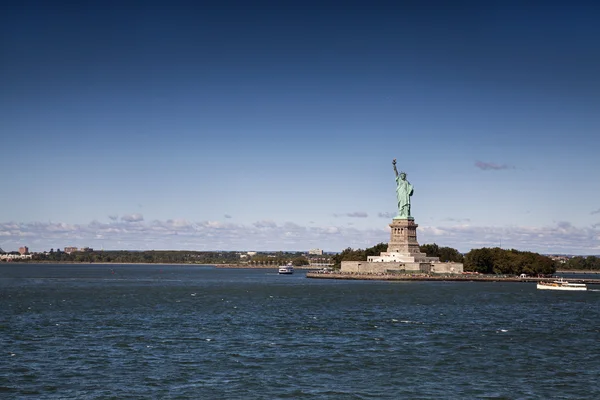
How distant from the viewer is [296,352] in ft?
139

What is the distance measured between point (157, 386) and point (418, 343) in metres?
19.2

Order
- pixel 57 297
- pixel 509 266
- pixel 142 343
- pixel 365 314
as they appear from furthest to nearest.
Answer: pixel 509 266, pixel 57 297, pixel 365 314, pixel 142 343

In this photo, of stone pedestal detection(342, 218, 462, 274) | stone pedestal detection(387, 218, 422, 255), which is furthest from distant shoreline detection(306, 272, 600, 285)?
stone pedestal detection(387, 218, 422, 255)

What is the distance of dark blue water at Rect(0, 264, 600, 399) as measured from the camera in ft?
106

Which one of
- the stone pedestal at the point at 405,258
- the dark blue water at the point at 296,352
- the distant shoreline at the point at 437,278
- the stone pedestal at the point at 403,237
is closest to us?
the dark blue water at the point at 296,352

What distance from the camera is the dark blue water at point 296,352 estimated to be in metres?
32.4

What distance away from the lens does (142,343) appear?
148ft

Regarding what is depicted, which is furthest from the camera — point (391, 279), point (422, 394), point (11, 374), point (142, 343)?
point (391, 279)

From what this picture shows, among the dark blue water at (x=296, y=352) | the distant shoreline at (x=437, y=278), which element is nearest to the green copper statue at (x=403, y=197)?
the distant shoreline at (x=437, y=278)

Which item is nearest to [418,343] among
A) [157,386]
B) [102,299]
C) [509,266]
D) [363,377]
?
[363,377]

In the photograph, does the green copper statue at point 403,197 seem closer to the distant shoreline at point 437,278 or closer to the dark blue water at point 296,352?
the distant shoreline at point 437,278

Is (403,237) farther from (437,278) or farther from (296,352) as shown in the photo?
(296,352)

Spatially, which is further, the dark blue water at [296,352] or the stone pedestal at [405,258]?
the stone pedestal at [405,258]

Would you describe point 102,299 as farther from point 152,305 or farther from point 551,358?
point 551,358
